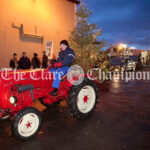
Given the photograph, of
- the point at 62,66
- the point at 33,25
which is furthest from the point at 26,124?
the point at 33,25

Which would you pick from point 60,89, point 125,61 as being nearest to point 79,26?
point 60,89

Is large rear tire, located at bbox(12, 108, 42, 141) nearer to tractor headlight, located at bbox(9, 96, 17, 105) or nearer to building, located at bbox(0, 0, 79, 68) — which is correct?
tractor headlight, located at bbox(9, 96, 17, 105)

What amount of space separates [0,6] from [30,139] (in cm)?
877

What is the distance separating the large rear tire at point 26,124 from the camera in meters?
3.12

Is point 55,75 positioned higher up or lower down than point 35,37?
lower down

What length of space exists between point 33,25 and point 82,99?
8560 millimetres

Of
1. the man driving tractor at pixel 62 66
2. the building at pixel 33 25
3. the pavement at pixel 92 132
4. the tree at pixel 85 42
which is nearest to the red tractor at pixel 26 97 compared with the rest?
the man driving tractor at pixel 62 66

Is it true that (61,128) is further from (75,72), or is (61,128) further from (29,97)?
(75,72)

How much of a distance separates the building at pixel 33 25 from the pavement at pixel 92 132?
20.0 ft

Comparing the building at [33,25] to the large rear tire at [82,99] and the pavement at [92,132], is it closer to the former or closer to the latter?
the large rear tire at [82,99]

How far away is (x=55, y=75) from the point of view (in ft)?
13.0

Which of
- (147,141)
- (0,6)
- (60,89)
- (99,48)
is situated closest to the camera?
(147,141)

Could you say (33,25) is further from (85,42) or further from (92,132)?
(92,132)

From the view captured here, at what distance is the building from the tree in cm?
135
